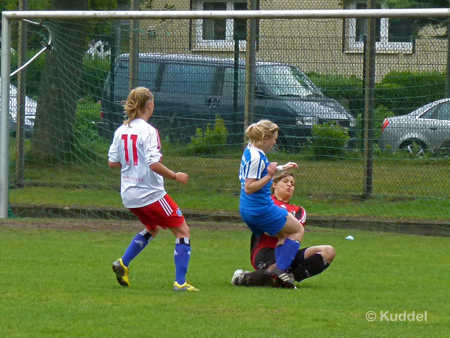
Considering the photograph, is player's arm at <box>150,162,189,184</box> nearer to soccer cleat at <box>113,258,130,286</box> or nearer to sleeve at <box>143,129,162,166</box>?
sleeve at <box>143,129,162,166</box>

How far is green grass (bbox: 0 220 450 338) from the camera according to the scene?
528 cm

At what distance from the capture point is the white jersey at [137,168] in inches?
264

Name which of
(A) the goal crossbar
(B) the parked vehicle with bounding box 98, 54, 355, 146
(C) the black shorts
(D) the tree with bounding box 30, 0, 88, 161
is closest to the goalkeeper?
(C) the black shorts

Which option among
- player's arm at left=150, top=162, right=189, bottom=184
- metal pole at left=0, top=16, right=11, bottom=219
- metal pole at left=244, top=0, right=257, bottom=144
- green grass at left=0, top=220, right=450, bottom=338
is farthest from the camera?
metal pole at left=244, top=0, right=257, bottom=144

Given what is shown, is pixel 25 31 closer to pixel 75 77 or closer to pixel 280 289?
pixel 75 77

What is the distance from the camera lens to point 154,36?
1182cm

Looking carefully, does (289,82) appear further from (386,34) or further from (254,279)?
(254,279)

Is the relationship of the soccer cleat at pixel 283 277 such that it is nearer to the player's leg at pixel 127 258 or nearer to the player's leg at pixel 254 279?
the player's leg at pixel 254 279

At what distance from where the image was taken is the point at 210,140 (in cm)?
1175

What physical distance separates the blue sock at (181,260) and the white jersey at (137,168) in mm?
424

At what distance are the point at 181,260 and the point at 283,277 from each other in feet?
2.87

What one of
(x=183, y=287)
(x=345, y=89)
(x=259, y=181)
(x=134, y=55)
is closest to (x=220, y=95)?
(x=134, y=55)

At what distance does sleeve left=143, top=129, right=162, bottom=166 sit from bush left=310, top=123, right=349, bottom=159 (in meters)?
4.98

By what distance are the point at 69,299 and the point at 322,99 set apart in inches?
231
